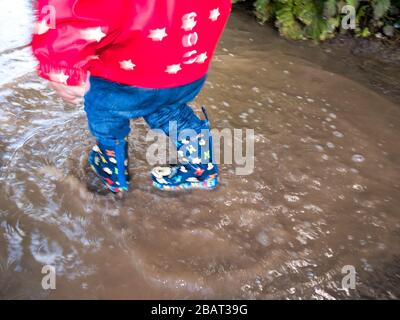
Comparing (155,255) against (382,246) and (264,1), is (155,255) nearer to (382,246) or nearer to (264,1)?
(382,246)

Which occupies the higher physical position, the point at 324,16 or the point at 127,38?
the point at 127,38

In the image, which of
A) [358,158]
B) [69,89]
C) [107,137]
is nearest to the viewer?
[69,89]

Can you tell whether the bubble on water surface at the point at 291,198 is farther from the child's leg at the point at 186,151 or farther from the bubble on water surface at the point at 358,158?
the bubble on water surface at the point at 358,158

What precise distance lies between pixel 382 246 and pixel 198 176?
922mm

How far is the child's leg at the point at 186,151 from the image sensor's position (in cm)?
177

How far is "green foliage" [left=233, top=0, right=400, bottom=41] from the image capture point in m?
3.52

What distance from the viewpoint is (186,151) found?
1.89m

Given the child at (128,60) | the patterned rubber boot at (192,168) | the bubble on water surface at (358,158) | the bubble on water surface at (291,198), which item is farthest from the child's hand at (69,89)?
the bubble on water surface at (358,158)

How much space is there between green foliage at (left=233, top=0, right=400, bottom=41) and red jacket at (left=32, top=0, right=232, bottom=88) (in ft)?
7.43

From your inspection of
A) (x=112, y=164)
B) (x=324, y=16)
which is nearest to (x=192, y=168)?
(x=112, y=164)

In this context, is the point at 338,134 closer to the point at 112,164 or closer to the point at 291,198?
the point at 291,198

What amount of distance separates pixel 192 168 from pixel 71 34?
92cm

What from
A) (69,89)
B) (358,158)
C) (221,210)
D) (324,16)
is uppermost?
(69,89)

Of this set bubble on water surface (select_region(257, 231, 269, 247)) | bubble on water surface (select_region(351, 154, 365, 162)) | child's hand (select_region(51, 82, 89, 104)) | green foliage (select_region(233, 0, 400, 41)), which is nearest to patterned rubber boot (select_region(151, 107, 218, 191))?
bubble on water surface (select_region(257, 231, 269, 247))
